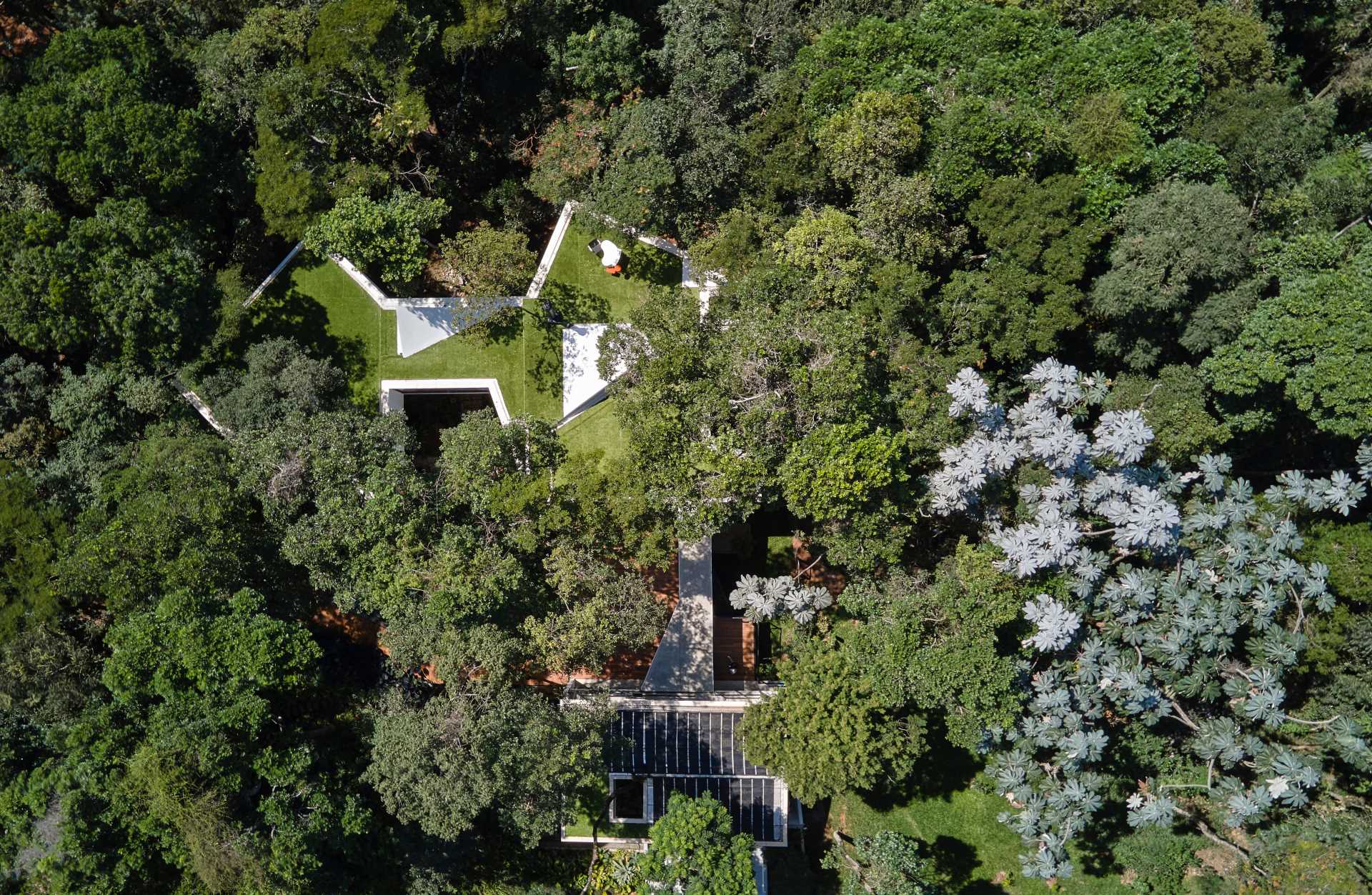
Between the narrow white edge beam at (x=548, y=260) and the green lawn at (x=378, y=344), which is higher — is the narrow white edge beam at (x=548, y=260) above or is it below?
above

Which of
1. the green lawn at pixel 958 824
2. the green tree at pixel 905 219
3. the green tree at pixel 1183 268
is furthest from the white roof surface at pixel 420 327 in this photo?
the green tree at pixel 1183 268

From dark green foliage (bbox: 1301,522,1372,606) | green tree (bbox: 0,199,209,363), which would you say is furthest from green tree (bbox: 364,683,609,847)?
dark green foliage (bbox: 1301,522,1372,606)

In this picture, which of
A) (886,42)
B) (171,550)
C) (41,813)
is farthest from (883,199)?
(41,813)

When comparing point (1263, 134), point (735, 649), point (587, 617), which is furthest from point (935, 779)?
point (1263, 134)

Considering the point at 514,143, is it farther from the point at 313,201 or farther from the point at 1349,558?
the point at 1349,558

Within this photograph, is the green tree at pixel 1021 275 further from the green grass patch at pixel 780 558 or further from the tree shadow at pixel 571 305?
the tree shadow at pixel 571 305
